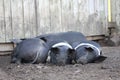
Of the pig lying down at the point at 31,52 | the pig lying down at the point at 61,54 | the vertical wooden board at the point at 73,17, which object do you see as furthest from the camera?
the vertical wooden board at the point at 73,17

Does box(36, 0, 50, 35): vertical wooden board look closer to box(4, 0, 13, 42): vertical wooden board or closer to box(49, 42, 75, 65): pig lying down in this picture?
box(4, 0, 13, 42): vertical wooden board

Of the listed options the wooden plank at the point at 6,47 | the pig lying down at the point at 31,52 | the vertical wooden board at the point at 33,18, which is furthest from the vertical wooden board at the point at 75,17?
the pig lying down at the point at 31,52

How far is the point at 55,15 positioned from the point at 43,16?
0.30 metres

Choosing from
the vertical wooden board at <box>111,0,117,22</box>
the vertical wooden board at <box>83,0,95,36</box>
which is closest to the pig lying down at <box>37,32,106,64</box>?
the vertical wooden board at <box>83,0,95,36</box>

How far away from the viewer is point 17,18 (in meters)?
6.64

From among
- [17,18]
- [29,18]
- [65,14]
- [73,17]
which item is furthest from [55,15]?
[17,18]

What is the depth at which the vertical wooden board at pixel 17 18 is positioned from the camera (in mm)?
6598

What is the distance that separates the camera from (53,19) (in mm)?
7148

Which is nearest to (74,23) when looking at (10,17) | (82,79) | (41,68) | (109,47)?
(109,47)

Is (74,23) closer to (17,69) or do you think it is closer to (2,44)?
(2,44)

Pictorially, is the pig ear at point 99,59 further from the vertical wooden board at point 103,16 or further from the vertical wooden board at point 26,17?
the vertical wooden board at point 103,16

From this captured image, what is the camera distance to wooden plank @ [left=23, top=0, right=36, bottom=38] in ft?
22.2

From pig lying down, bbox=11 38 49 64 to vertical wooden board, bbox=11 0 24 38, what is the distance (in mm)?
793

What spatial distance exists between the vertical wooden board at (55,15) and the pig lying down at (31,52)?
1.31 metres
